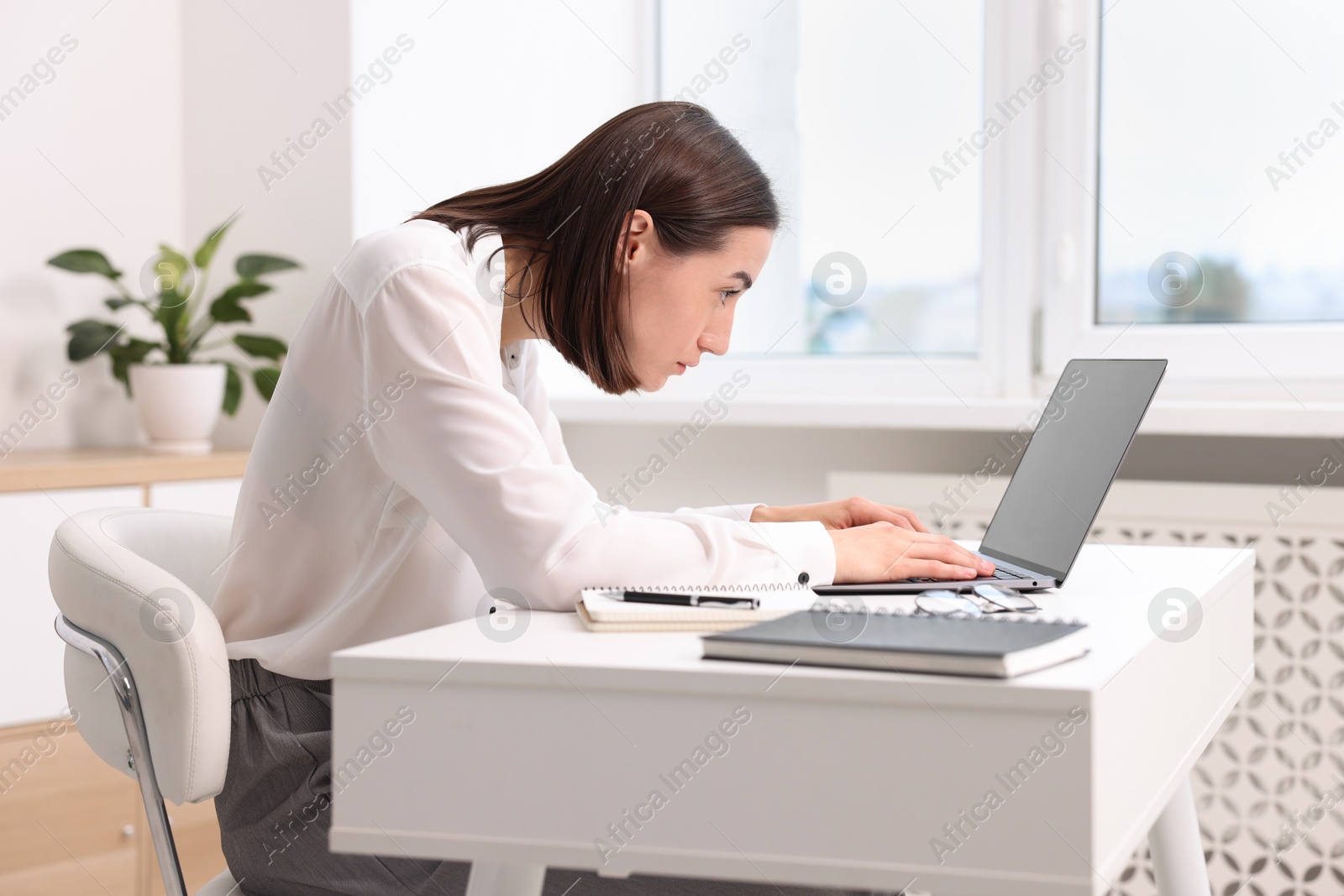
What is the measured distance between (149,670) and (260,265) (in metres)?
1.41

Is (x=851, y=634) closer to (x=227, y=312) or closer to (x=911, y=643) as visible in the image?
(x=911, y=643)

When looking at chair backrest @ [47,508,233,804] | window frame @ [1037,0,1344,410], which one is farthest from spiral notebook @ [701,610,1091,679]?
window frame @ [1037,0,1344,410]

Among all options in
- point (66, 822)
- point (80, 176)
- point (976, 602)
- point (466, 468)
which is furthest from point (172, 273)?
point (976, 602)

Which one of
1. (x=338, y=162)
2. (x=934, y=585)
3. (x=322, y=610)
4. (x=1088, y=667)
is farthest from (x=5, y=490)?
(x=1088, y=667)

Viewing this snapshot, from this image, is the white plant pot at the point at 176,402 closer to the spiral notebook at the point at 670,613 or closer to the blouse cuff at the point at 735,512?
the blouse cuff at the point at 735,512

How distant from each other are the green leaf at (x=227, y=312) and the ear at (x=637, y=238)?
133cm

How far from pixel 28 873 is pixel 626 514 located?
1.48 m

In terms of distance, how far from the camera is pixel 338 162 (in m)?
2.30

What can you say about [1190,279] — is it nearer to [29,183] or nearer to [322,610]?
[322,610]

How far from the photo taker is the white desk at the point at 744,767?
25.3 inches

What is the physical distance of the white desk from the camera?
2.11 ft

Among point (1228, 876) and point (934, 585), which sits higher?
point (934, 585)

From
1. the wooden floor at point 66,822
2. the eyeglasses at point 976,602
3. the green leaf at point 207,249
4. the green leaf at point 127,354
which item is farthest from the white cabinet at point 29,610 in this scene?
the eyeglasses at point 976,602

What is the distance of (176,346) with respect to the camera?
2.23 meters
